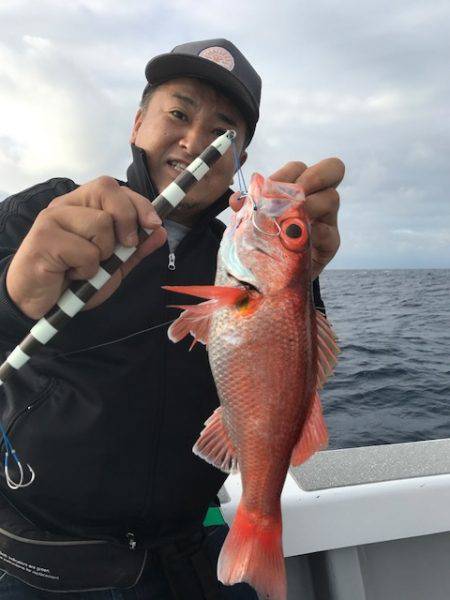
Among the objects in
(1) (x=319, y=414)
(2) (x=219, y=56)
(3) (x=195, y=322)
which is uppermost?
(2) (x=219, y=56)

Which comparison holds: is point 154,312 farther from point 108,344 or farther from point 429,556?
point 429,556

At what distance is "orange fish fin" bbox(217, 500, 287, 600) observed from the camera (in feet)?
5.59

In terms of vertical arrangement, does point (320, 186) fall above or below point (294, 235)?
above

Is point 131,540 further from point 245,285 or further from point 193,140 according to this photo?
point 193,140

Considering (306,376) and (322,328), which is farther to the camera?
(322,328)

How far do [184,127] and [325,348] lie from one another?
1270 millimetres

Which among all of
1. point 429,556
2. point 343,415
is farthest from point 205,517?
point 343,415

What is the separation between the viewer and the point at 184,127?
2469 millimetres

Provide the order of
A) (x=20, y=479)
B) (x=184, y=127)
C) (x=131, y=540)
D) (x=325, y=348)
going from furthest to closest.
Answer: (x=184, y=127) → (x=131, y=540) → (x=20, y=479) → (x=325, y=348)

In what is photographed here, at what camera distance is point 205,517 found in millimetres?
2775

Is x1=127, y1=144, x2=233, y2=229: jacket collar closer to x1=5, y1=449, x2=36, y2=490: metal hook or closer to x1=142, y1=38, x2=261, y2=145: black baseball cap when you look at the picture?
x1=142, y1=38, x2=261, y2=145: black baseball cap

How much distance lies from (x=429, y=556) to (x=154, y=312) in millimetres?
2550

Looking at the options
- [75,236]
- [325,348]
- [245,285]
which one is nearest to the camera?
[75,236]

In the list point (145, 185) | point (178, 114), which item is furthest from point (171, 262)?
point (178, 114)
